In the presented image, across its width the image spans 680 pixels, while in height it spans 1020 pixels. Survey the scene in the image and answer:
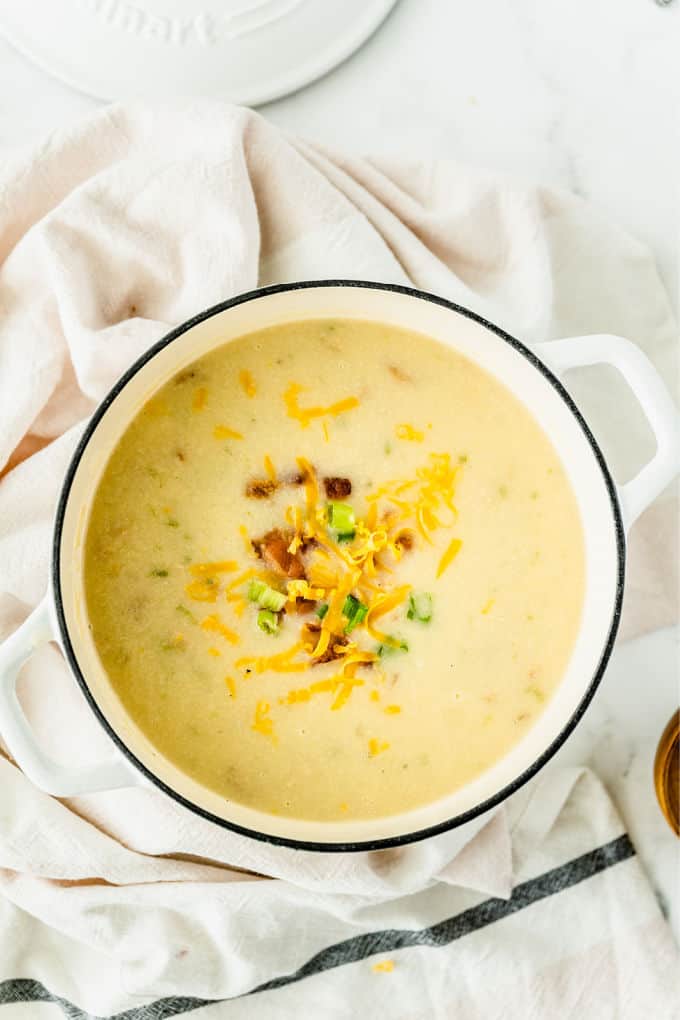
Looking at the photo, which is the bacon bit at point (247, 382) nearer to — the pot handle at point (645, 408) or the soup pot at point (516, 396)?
the soup pot at point (516, 396)

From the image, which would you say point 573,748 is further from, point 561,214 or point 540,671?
point 561,214

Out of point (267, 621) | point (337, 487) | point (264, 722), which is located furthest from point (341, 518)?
point (264, 722)

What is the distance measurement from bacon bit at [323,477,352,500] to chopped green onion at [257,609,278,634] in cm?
14

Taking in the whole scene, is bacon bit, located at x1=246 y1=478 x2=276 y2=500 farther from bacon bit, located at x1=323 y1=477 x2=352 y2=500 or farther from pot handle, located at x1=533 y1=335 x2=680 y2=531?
pot handle, located at x1=533 y1=335 x2=680 y2=531

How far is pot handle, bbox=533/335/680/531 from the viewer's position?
119 centimetres

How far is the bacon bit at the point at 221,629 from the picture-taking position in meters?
1.26

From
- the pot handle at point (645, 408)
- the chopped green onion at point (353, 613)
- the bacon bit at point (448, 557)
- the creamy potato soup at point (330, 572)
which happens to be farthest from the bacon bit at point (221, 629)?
the pot handle at point (645, 408)

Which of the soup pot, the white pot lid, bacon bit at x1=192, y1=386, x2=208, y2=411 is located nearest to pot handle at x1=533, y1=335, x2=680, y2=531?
the soup pot

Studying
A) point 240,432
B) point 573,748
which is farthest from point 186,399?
point 573,748

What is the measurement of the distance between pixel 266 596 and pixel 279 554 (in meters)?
0.05

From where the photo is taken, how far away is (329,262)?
4.65ft

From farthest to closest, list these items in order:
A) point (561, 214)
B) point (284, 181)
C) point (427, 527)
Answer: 1. point (561, 214)
2. point (284, 181)
3. point (427, 527)

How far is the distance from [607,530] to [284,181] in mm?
560

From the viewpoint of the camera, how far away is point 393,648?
1.26m
